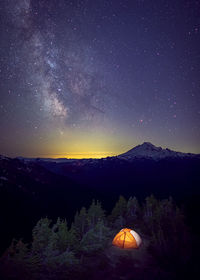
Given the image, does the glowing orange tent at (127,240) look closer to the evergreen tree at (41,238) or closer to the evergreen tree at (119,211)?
the evergreen tree at (41,238)

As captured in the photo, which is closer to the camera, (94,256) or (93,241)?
(94,256)

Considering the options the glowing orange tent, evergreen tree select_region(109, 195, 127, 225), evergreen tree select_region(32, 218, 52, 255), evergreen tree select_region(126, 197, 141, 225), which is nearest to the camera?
evergreen tree select_region(32, 218, 52, 255)

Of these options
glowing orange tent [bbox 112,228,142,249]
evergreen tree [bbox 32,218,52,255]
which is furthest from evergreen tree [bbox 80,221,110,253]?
evergreen tree [bbox 32,218,52,255]

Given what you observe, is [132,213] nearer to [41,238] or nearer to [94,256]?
[94,256]

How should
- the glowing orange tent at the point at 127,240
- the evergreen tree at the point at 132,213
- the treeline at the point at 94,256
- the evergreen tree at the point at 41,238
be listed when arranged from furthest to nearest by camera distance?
the evergreen tree at the point at 132,213 < the glowing orange tent at the point at 127,240 < the evergreen tree at the point at 41,238 < the treeline at the point at 94,256

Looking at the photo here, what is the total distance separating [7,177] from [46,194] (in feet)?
119

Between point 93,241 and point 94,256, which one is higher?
point 93,241

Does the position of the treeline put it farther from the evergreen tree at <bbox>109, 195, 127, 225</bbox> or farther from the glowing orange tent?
the evergreen tree at <bbox>109, 195, 127, 225</bbox>

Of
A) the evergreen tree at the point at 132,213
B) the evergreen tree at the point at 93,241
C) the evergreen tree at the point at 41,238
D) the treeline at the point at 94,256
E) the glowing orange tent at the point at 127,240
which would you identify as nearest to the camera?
the treeline at the point at 94,256

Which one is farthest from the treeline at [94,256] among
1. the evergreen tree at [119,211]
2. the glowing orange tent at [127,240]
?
the evergreen tree at [119,211]

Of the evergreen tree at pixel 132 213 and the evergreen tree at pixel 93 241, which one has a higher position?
the evergreen tree at pixel 93 241

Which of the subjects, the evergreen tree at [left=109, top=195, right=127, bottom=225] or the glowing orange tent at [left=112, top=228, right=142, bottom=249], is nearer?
the glowing orange tent at [left=112, top=228, right=142, bottom=249]

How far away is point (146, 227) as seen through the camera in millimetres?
24578

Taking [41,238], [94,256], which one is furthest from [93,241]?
[41,238]
